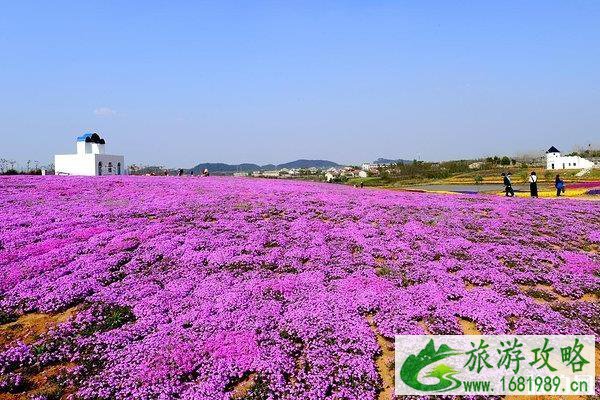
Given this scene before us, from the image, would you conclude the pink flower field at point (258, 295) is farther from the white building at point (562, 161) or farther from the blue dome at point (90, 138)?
the white building at point (562, 161)

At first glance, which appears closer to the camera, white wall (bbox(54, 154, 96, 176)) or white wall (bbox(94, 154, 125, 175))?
white wall (bbox(54, 154, 96, 176))

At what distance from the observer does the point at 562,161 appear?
138m

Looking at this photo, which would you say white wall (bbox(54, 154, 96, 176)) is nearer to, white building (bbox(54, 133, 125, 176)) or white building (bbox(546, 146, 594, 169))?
white building (bbox(54, 133, 125, 176))

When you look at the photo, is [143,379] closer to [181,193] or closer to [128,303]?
[128,303]

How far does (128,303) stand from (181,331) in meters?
2.78

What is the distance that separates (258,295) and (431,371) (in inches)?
222

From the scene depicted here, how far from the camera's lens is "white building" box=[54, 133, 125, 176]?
64625mm

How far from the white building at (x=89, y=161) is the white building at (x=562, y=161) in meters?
135

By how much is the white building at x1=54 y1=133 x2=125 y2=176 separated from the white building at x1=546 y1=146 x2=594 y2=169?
443ft

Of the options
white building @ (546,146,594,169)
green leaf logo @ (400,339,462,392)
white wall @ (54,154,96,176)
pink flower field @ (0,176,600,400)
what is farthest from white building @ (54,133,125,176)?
white building @ (546,146,594,169)

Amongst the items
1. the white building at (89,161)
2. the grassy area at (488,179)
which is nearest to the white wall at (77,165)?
the white building at (89,161)

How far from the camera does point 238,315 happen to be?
11266 millimetres

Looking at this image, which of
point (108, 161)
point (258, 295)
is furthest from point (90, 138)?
point (258, 295)

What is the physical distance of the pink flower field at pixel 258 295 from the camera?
893cm
